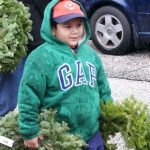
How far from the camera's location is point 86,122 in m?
3.28

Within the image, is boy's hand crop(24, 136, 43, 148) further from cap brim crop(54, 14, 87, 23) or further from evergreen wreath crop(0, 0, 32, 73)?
evergreen wreath crop(0, 0, 32, 73)

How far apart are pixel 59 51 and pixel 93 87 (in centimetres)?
30

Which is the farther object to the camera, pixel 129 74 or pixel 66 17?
pixel 129 74

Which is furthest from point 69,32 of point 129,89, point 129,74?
point 129,74

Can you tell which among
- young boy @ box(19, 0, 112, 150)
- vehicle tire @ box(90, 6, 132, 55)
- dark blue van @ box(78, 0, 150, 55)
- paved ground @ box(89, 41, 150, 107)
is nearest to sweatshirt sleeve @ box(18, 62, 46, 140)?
young boy @ box(19, 0, 112, 150)

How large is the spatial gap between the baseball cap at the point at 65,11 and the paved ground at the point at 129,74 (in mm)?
3143

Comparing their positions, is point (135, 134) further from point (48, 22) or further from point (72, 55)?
point (48, 22)

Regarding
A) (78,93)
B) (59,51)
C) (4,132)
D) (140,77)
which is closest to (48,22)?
(59,51)

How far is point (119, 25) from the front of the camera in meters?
8.39

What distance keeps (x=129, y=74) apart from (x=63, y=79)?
14.7 ft

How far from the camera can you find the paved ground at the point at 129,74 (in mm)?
6760

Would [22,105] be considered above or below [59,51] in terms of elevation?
below

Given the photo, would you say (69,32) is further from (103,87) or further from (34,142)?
(34,142)

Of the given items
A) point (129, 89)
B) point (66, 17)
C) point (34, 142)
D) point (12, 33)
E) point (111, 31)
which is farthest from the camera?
point (111, 31)
